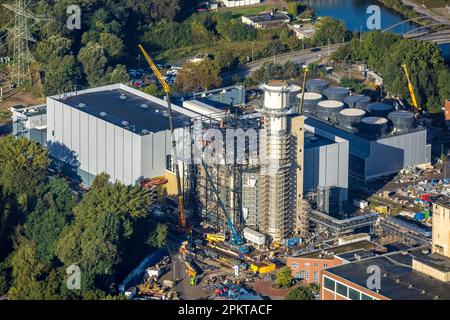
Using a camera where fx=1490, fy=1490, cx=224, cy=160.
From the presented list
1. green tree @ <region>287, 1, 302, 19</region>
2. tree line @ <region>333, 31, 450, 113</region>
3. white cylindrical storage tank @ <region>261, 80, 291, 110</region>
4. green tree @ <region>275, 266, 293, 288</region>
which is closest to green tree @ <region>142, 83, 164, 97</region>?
tree line @ <region>333, 31, 450, 113</region>

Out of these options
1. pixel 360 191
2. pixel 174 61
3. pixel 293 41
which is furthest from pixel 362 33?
pixel 360 191

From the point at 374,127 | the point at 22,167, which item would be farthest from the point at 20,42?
the point at 374,127

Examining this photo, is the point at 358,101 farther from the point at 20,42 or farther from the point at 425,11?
the point at 425,11

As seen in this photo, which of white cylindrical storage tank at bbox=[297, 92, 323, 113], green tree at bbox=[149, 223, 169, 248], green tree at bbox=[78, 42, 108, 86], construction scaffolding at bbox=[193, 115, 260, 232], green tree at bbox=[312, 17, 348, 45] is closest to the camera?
green tree at bbox=[149, 223, 169, 248]

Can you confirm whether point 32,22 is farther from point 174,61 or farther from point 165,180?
point 165,180

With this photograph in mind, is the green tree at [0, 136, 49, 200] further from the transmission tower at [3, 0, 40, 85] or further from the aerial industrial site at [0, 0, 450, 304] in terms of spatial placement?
the transmission tower at [3, 0, 40, 85]

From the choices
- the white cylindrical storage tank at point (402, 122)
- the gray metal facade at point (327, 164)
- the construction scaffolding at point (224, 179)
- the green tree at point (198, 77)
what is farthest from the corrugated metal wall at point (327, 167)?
the green tree at point (198, 77)

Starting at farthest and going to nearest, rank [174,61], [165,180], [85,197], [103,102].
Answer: [174,61], [103,102], [165,180], [85,197]
